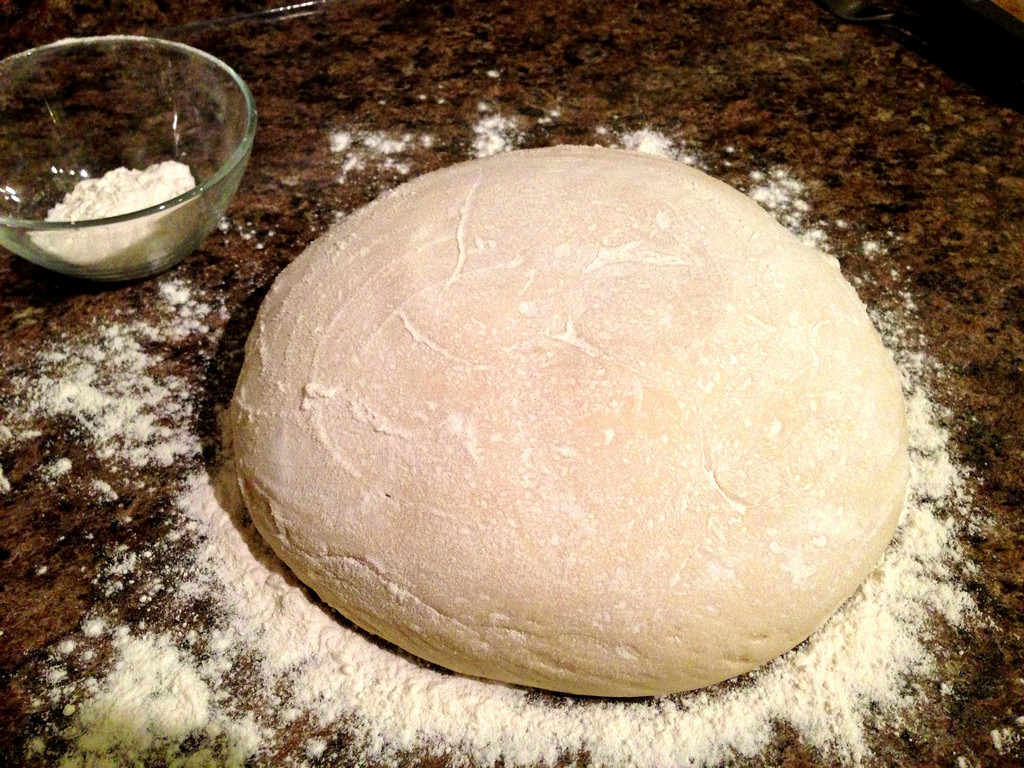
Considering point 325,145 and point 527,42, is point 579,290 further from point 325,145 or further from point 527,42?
point 527,42

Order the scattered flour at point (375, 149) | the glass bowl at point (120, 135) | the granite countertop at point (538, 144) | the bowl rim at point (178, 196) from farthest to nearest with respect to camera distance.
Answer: the scattered flour at point (375, 149) → the glass bowl at point (120, 135) → the bowl rim at point (178, 196) → the granite countertop at point (538, 144)

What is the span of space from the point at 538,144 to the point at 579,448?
33.7 inches

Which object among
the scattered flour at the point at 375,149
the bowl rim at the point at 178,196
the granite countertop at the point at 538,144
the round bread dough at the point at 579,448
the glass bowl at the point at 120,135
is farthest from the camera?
the scattered flour at the point at 375,149

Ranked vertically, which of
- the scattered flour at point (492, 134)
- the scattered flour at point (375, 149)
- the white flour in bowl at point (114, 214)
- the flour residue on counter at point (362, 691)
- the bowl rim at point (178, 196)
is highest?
the bowl rim at point (178, 196)

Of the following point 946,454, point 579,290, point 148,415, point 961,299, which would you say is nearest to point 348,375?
point 579,290

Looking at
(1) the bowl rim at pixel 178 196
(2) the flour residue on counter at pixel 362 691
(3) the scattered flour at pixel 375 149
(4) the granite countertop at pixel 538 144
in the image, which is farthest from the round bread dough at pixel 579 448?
(3) the scattered flour at pixel 375 149

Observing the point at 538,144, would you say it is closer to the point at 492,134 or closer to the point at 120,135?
the point at 492,134

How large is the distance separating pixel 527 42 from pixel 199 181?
0.75 meters

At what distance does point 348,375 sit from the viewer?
859 mm

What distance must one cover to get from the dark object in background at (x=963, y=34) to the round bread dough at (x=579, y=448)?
0.95m

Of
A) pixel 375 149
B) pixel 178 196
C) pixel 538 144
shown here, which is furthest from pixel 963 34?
pixel 178 196

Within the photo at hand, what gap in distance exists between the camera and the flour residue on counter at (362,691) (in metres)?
0.84

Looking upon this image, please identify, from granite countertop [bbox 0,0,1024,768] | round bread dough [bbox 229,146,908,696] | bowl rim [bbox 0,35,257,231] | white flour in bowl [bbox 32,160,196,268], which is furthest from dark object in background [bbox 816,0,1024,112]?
white flour in bowl [bbox 32,160,196,268]

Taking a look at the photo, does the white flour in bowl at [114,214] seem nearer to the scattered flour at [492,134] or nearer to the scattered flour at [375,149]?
the scattered flour at [375,149]
